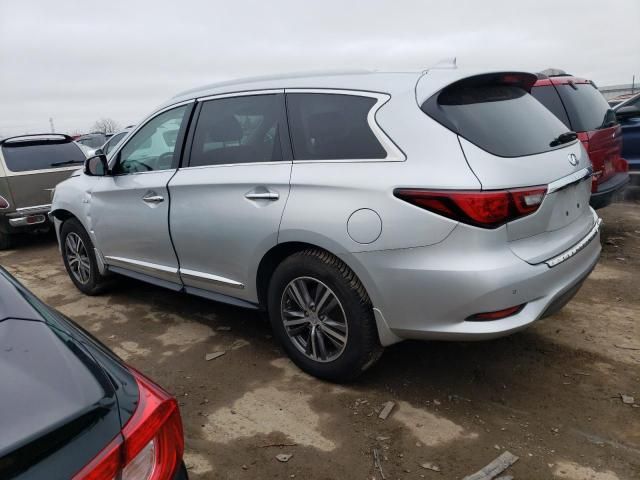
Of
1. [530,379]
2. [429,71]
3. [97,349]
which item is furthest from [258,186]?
[530,379]

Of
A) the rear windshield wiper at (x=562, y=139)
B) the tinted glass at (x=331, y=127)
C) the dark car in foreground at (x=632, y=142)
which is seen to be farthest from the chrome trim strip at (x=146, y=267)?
the dark car in foreground at (x=632, y=142)

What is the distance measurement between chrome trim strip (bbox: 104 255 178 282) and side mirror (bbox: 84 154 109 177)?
716mm

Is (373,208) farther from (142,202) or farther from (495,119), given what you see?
(142,202)

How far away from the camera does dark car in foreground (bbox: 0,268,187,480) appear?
1173 millimetres

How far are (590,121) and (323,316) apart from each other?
393cm

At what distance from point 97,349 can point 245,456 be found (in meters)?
1.28

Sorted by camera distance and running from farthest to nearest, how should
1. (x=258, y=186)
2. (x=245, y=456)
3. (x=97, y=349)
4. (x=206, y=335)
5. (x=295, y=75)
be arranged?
(x=206, y=335), (x=295, y=75), (x=258, y=186), (x=245, y=456), (x=97, y=349)

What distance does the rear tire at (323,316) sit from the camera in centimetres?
290

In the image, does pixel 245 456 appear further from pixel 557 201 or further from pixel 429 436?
pixel 557 201

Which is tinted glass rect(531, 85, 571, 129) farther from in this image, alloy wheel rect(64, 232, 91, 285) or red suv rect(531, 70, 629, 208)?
alloy wheel rect(64, 232, 91, 285)

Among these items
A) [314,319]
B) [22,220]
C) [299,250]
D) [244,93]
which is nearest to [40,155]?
[22,220]

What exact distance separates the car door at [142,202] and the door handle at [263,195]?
88 centimetres

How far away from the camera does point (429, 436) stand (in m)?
2.70

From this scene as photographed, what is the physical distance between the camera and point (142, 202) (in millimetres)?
4086
